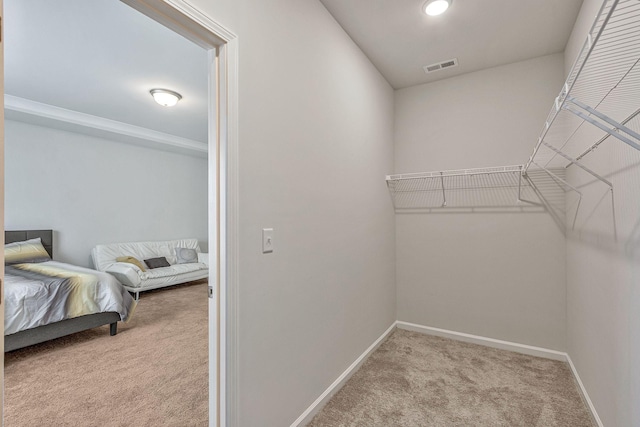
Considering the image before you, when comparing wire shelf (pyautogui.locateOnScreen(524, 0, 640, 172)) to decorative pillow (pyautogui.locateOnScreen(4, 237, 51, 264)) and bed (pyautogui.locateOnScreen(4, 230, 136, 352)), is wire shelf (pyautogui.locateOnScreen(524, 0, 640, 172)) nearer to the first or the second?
bed (pyautogui.locateOnScreen(4, 230, 136, 352))

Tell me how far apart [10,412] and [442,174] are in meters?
3.71

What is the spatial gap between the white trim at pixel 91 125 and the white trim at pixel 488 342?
467cm

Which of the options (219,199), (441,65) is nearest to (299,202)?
(219,199)

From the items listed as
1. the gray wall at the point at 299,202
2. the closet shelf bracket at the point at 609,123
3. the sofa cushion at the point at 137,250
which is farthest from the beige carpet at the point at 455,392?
the sofa cushion at the point at 137,250

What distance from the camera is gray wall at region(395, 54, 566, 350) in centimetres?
265

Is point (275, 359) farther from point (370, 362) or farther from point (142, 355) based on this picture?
point (142, 355)

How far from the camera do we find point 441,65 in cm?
280

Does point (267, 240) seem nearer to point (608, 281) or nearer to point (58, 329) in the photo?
point (608, 281)

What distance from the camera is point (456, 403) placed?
199 cm

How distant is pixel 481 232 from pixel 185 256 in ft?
15.7

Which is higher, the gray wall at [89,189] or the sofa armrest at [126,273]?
the gray wall at [89,189]

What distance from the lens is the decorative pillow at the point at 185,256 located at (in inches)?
215

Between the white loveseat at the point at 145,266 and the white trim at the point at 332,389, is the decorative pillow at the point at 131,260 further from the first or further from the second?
the white trim at the point at 332,389

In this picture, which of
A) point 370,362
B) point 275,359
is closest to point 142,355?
point 275,359
